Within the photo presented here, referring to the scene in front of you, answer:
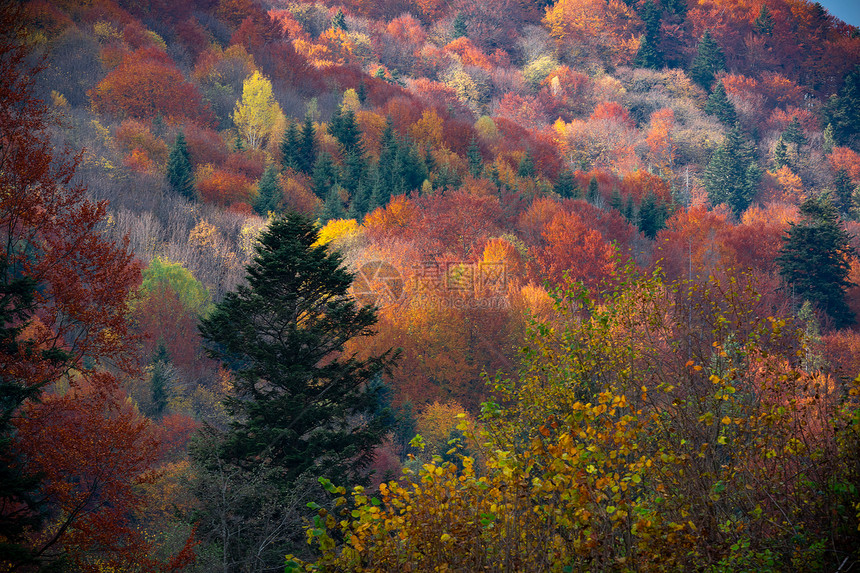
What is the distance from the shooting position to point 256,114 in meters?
78.8

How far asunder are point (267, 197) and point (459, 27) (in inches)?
4695

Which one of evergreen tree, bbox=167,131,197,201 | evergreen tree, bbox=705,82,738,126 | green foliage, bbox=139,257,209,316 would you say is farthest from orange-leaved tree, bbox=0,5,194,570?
evergreen tree, bbox=705,82,738,126

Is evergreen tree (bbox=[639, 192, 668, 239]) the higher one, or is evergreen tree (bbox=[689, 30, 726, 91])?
evergreen tree (bbox=[689, 30, 726, 91])

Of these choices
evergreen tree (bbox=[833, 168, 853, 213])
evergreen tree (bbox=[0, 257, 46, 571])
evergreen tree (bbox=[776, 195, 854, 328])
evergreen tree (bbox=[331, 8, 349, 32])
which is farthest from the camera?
evergreen tree (bbox=[331, 8, 349, 32])

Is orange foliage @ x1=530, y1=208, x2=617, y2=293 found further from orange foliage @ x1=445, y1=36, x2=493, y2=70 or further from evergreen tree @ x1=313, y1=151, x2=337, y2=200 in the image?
orange foliage @ x1=445, y1=36, x2=493, y2=70

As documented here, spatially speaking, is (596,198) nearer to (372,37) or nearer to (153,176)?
(153,176)

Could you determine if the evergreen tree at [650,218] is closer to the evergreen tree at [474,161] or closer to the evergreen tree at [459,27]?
the evergreen tree at [474,161]

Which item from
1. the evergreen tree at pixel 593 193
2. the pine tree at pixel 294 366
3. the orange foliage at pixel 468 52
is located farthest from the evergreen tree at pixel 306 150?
the orange foliage at pixel 468 52

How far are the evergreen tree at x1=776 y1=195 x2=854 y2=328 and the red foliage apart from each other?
2583 inches

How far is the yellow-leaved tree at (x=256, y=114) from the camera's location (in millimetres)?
76875

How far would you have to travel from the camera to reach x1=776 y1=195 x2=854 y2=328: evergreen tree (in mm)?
54250

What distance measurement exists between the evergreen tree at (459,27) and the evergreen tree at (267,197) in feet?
372

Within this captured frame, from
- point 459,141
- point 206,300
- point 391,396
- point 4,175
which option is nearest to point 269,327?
point 4,175

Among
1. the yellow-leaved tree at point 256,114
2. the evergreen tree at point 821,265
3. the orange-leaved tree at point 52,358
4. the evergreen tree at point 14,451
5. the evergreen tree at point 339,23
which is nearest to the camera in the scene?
the evergreen tree at point 14,451
